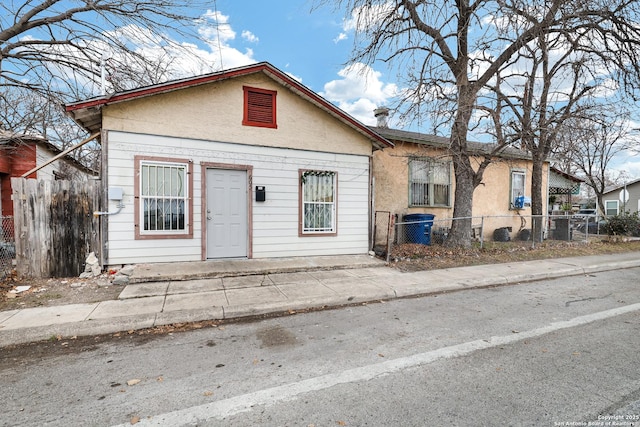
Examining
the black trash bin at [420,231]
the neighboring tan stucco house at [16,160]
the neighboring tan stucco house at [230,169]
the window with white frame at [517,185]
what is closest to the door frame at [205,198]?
the neighboring tan stucco house at [230,169]

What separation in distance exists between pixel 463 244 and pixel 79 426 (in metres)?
9.96

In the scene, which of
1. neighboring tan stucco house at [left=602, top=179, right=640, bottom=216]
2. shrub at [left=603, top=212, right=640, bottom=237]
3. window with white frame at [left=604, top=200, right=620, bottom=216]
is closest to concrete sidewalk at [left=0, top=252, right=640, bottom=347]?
shrub at [left=603, top=212, right=640, bottom=237]

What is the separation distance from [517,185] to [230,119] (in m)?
12.9

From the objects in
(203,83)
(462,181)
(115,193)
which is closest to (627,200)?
(462,181)

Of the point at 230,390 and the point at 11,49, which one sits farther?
the point at 11,49

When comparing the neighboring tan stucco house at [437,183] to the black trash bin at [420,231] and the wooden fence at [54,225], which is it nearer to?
the black trash bin at [420,231]

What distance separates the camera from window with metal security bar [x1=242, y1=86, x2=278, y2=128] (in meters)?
7.84

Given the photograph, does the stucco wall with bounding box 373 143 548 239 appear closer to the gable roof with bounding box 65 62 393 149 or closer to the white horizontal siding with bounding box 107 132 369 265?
the gable roof with bounding box 65 62 393 149

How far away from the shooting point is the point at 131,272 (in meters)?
6.32

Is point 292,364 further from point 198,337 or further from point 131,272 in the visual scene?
point 131,272

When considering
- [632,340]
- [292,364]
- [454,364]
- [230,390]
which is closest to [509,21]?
[632,340]

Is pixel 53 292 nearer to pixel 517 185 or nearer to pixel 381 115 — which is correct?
pixel 381 115

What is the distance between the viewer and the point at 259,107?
26.2 ft

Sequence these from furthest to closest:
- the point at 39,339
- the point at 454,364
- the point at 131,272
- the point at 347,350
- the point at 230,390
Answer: the point at 131,272, the point at 39,339, the point at 347,350, the point at 454,364, the point at 230,390
